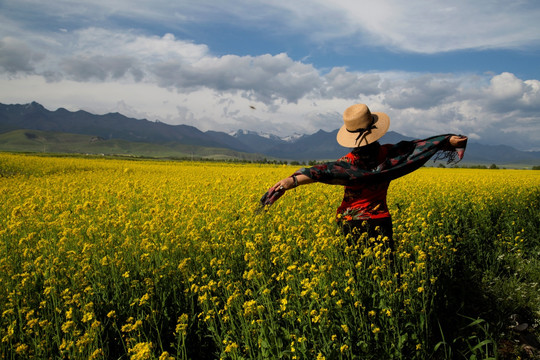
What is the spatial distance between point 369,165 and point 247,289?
1.77 meters

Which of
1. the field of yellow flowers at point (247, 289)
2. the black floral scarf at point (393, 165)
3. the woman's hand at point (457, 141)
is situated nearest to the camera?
the field of yellow flowers at point (247, 289)

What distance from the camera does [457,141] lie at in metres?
3.77

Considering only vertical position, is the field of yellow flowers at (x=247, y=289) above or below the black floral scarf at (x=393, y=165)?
below

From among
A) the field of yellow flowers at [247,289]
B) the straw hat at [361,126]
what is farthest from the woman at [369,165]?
the field of yellow flowers at [247,289]

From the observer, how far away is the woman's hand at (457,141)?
3.77 metres

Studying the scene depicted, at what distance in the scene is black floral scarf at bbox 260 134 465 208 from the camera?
3598 millimetres

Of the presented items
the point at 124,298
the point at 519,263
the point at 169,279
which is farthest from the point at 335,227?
the point at 519,263

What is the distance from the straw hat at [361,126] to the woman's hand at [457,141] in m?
0.71

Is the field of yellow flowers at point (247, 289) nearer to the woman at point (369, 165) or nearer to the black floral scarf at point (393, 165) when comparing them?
the woman at point (369, 165)

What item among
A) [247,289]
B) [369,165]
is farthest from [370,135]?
[247,289]

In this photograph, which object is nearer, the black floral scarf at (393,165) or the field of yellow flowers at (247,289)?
the field of yellow flowers at (247,289)

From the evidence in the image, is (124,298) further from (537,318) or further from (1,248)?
(537,318)

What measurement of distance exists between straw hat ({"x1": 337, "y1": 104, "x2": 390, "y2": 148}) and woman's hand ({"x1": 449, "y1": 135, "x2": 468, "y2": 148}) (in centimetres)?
71

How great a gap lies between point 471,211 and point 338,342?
7341mm
